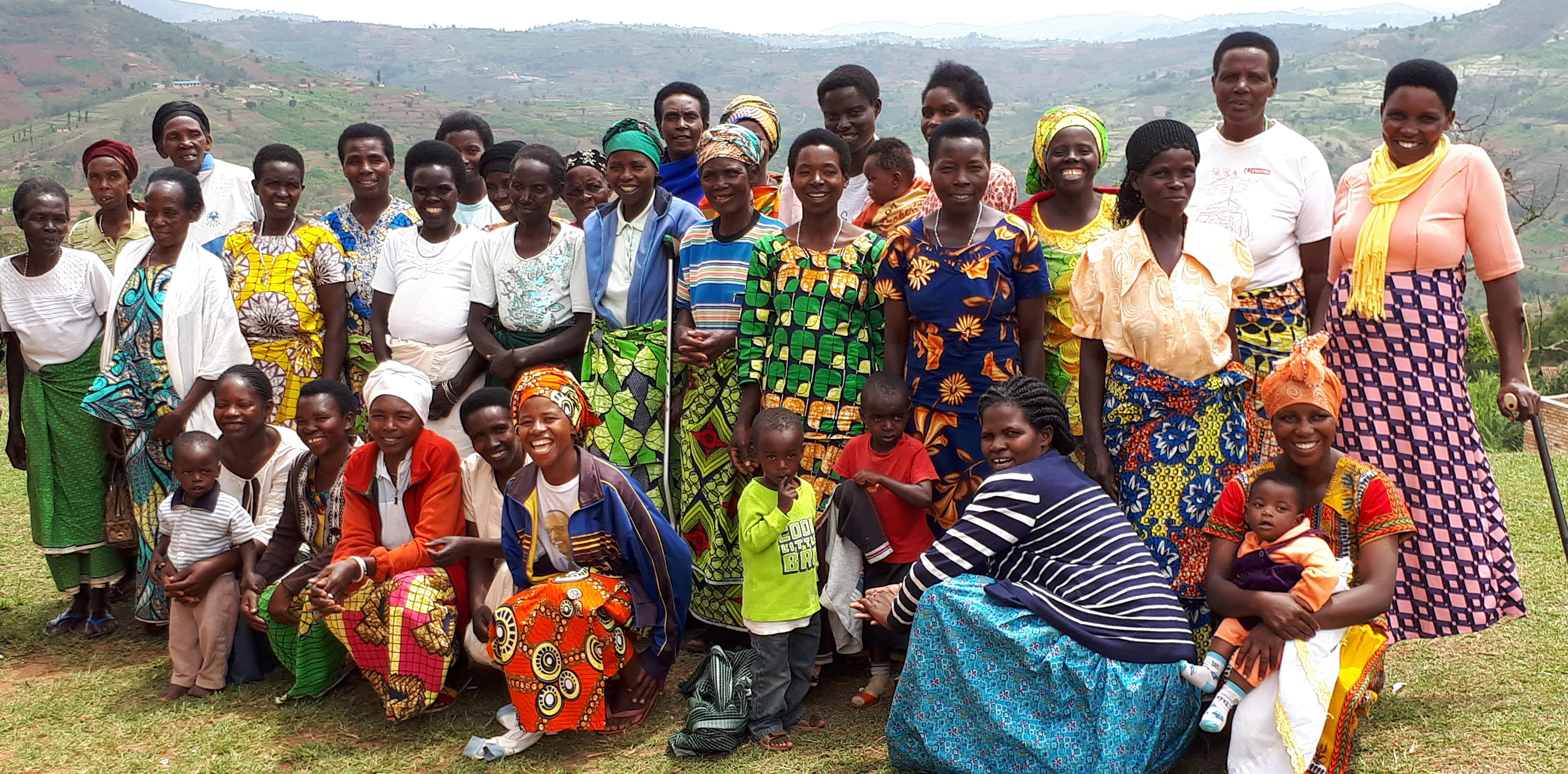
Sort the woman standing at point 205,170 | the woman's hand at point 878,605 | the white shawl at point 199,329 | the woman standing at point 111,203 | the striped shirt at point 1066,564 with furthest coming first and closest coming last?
the woman standing at point 205,170, the woman standing at point 111,203, the white shawl at point 199,329, the woman's hand at point 878,605, the striped shirt at point 1066,564

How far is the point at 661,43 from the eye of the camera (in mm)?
191000

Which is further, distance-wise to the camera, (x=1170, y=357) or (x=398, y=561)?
(x=398, y=561)

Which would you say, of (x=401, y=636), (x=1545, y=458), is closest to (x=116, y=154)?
(x=401, y=636)

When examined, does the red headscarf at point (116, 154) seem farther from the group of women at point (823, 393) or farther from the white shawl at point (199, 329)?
the white shawl at point (199, 329)

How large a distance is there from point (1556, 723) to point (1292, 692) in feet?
3.97

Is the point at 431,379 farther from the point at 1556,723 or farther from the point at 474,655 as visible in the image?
the point at 1556,723

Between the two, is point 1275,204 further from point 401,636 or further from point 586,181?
point 401,636

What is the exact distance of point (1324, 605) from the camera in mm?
3592

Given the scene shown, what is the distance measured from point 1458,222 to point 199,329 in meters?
5.09

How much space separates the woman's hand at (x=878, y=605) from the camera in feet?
12.9

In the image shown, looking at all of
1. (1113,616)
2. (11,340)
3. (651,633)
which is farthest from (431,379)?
(1113,616)

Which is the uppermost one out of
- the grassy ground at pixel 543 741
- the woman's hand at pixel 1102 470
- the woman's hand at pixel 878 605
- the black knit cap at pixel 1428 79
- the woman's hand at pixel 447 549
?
the black knit cap at pixel 1428 79

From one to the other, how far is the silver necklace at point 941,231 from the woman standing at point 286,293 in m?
2.88

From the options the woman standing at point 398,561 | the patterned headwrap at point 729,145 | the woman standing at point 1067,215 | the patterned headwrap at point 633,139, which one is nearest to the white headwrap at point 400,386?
the woman standing at point 398,561
